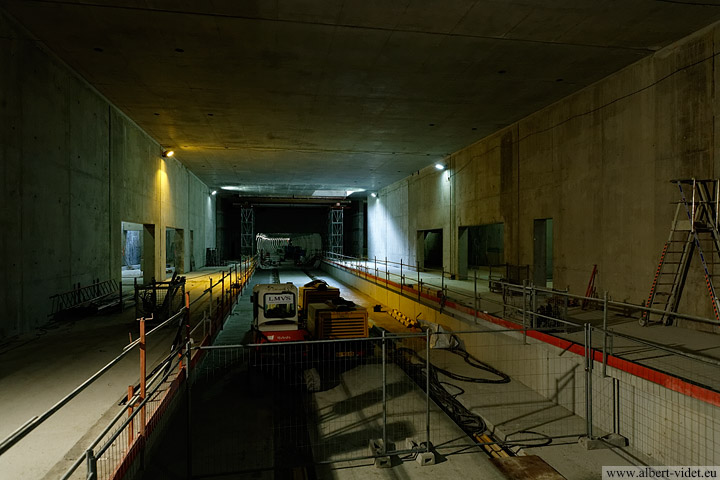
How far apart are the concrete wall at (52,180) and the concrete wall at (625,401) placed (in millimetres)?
10391

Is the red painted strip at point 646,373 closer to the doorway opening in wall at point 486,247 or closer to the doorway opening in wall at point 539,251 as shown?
the doorway opening in wall at point 539,251

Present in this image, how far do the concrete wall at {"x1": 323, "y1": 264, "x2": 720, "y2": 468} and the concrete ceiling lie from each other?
6.36 meters

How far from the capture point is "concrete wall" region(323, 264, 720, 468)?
17.0 feet

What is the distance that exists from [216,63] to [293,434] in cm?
843

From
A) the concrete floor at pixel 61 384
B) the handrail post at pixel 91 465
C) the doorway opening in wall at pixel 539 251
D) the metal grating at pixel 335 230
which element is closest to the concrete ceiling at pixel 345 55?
the doorway opening in wall at pixel 539 251

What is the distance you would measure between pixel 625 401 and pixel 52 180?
491 inches

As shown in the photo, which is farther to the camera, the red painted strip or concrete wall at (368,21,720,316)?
concrete wall at (368,21,720,316)

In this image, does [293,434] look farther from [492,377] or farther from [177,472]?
[492,377]

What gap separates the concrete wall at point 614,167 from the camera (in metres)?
8.48

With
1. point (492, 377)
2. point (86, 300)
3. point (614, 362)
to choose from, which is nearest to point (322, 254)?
point (86, 300)

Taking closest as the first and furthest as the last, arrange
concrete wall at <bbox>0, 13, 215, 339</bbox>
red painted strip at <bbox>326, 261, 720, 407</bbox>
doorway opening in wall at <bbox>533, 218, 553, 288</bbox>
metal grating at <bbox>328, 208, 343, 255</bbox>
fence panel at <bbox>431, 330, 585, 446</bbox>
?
1. red painted strip at <bbox>326, 261, 720, 407</bbox>
2. fence panel at <bbox>431, 330, 585, 446</bbox>
3. concrete wall at <bbox>0, 13, 215, 339</bbox>
4. doorway opening in wall at <bbox>533, 218, 553, 288</bbox>
5. metal grating at <bbox>328, 208, 343, 255</bbox>

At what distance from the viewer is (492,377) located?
29.5ft

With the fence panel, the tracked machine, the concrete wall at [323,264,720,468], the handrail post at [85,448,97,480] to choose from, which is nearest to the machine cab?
the tracked machine

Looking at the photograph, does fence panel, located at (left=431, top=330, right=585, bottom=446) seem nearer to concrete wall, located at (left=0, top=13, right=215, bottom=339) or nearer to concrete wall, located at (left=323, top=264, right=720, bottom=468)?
concrete wall, located at (left=323, top=264, right=720, bottom=468)
